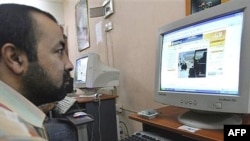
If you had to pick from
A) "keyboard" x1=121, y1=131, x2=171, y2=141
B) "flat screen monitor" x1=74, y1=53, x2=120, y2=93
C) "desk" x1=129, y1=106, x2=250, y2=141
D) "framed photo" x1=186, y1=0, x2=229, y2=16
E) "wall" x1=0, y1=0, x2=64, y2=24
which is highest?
"wall" x1=0, y1=0, x2=64, y2=24

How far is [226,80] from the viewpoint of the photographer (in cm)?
73

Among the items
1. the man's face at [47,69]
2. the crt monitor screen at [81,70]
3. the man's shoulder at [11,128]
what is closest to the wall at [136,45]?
the crt monitor screen at [81,70]

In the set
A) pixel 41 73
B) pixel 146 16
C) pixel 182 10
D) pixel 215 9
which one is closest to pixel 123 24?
pixel 146 16

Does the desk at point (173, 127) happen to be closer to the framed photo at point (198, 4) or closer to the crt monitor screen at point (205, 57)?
the crt monitor screen at point (205, 57)

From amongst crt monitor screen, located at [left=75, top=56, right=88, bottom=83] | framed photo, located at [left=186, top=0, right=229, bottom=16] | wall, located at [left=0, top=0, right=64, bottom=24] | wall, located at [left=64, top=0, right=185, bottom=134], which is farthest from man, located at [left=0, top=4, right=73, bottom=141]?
wall, located at [left=0, top=0, right=64, bottom=24]

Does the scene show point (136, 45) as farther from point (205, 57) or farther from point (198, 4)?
point (205, 57)

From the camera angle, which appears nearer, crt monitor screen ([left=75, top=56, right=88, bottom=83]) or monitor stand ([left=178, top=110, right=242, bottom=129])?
monitor stand ([left=178, top=110, right=242, bottom=129])

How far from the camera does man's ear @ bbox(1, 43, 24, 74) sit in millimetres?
563

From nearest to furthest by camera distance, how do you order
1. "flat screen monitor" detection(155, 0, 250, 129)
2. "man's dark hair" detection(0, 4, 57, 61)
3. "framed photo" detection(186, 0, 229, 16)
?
"man's dark hair" detection(0, 4, 57, 61) < "flat screen monitor" detection(155, 0, 250, 129) < "framed photo" detection(186, 0, 229, 16)

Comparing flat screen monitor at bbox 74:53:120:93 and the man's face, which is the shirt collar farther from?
flat screen monitor at bbox 74:53:120:93

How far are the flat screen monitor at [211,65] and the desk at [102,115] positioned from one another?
918 millimetres

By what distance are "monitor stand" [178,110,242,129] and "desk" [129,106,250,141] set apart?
1.0 inches

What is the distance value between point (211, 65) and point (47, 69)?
1.82ft

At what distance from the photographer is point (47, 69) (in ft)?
2.15
